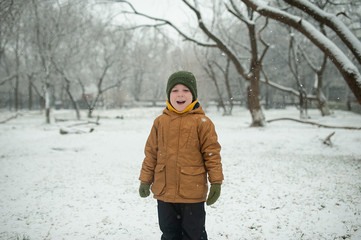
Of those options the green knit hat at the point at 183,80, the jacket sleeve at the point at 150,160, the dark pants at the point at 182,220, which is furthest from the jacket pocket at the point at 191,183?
the green knit hat at the point at 183,80

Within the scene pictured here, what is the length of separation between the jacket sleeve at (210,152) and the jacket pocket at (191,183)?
9 centimetres

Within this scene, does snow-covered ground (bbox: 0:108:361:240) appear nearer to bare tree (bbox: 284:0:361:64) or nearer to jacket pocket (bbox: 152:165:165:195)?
jacket pocket (bbox: 152:165:165:195)

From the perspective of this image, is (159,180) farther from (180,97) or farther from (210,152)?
(180,97)

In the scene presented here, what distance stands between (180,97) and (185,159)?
0.57 meters

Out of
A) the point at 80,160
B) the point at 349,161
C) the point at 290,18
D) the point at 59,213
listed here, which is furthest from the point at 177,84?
the point at 349,161

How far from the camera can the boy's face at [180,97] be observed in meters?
2.34

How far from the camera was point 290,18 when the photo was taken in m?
5.69

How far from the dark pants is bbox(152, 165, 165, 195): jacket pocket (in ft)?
0.43

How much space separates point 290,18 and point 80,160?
6.32 metres

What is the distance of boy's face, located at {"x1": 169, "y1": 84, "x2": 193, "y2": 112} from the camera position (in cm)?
234

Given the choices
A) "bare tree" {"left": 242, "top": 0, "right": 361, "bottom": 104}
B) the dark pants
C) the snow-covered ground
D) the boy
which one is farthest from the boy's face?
"bare tree" {"left": 242, "top": 0, "right": 361, "bottom": 104}

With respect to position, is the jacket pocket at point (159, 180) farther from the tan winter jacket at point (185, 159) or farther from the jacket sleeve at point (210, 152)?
the jacket sleeve at point (210, 152)

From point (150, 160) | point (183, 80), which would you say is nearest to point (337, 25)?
point (183, 80)

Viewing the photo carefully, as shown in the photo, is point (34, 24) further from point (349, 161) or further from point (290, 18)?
point (349, 161)
